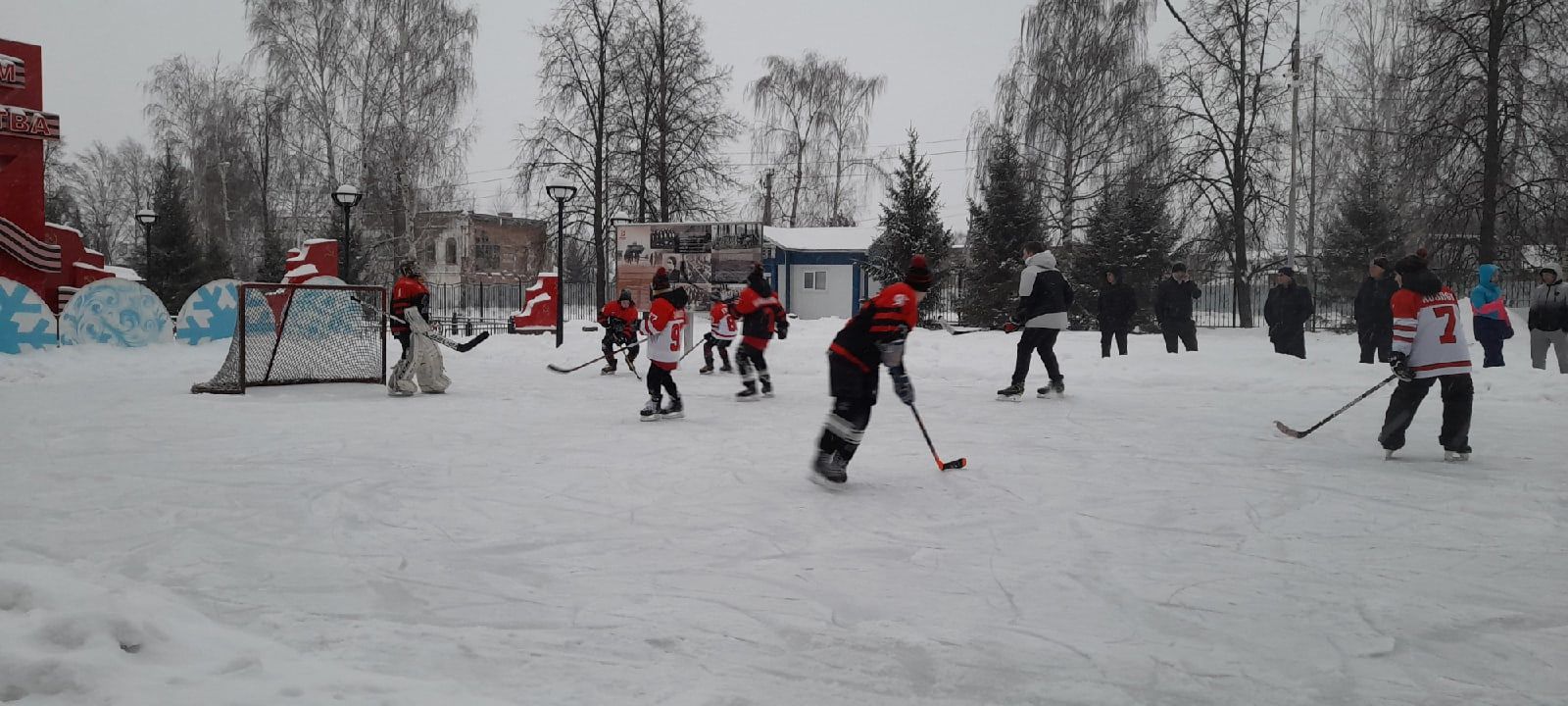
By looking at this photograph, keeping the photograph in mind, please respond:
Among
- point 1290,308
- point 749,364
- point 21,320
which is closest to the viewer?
point 749,364

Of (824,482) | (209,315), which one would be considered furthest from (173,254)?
(824,482)

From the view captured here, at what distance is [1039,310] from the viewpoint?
10.3 meters

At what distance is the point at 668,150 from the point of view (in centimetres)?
3088

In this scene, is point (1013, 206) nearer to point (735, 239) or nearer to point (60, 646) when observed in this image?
point (735, 239)

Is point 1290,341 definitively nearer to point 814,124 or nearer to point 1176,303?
point 1176,303

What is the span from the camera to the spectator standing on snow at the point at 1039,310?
1023 cm

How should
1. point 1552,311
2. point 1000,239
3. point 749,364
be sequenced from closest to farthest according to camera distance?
point 749,364
point 1552,311
point 1000,239

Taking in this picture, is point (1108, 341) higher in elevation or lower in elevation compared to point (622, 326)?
lower

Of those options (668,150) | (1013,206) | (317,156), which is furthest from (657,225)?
(317,156)

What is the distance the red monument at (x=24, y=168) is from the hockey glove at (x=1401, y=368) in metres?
19.4

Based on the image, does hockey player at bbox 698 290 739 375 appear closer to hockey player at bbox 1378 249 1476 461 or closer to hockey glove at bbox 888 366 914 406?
hockey glove at bbox 888 366 914 406

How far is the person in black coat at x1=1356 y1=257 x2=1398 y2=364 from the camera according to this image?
12555 millimetres

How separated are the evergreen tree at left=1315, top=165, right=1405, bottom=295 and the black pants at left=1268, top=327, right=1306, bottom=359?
14.5 metres

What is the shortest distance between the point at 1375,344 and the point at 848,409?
10.2 metres
